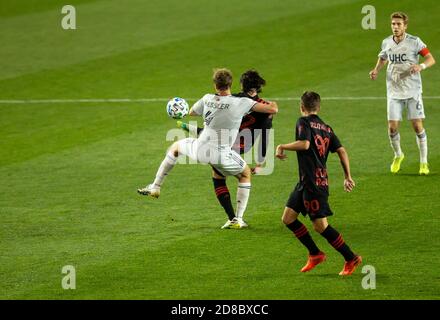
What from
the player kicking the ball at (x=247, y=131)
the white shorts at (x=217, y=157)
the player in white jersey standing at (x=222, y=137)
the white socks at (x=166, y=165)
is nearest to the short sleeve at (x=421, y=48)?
the player kicking the ball at (x=247, y=131)

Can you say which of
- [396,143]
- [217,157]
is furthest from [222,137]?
[396,143]

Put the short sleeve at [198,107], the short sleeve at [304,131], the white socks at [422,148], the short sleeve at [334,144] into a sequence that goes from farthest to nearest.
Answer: the white socks at [422,148]
the short sleeve at [198,107]
the short sleeve at [334,144]
the short sleeve at [304,131]

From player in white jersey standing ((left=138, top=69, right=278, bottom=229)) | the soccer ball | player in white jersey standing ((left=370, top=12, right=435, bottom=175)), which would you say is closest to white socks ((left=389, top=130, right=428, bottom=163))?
player in white jersey standing ((left=370, top=12, right=435, bottom=175))

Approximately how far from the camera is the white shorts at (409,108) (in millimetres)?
15078

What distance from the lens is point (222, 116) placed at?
39.2ft

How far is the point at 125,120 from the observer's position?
61.6 feet

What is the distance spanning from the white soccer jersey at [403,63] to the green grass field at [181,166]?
115 centimetres

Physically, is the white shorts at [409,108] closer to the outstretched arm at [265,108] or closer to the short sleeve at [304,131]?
the outstretched arm at [265,108]

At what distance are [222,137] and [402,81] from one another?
4.07 meters

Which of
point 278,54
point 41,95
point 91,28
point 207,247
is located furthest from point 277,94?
point 207,247

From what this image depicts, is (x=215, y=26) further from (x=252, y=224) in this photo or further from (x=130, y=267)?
(x=130, y=267)

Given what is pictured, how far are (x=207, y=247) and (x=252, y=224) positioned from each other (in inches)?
48.2

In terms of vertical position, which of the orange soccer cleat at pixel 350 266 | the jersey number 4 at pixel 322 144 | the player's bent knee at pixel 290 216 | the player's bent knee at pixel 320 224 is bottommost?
the orange soccer cleat at pixel 350 266

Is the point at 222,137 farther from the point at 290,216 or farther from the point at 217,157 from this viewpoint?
the point at 290,216
